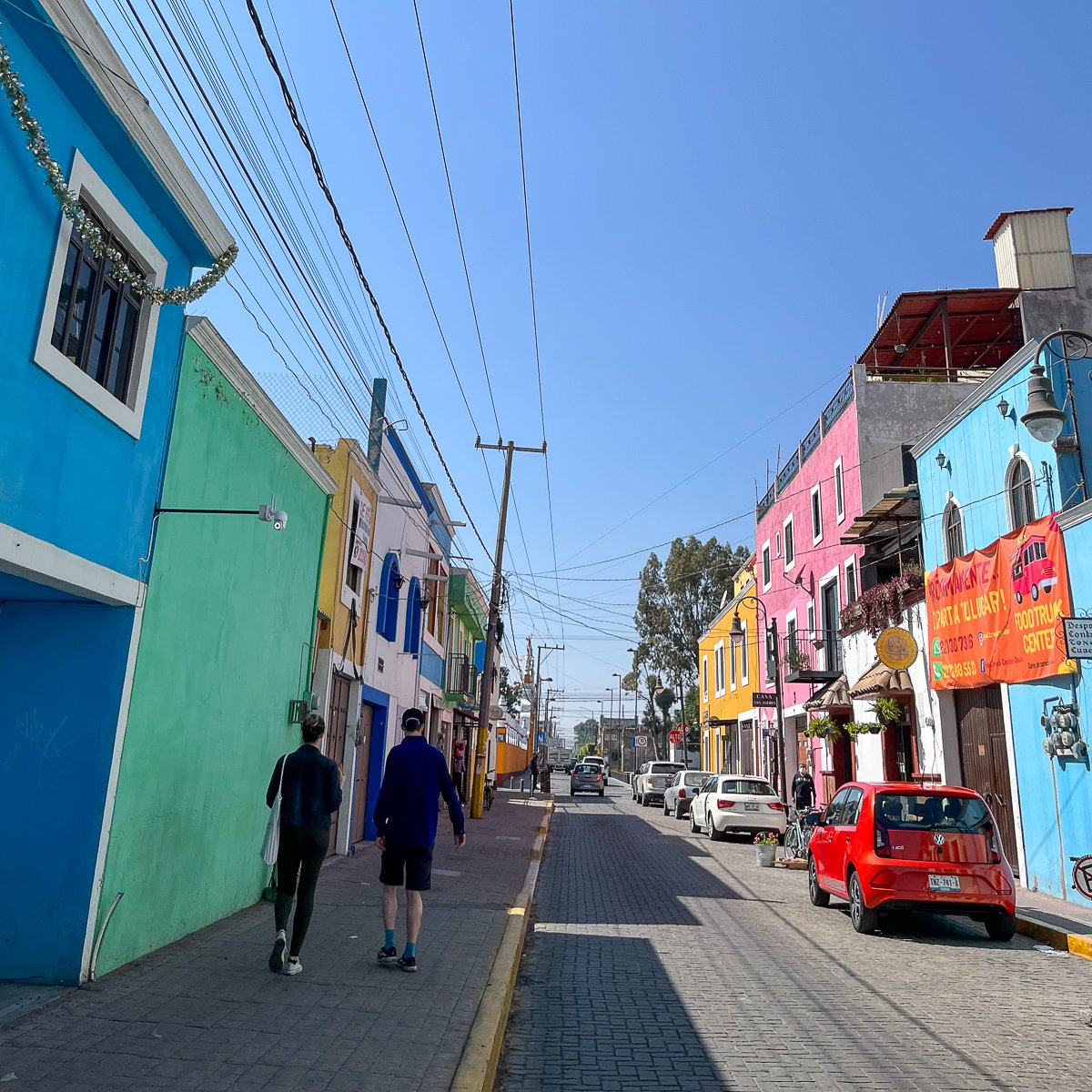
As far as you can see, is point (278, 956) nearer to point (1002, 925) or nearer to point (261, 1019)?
point (261, 1019)

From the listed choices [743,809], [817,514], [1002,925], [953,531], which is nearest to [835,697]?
[743,809]

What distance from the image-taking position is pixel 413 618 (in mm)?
19438

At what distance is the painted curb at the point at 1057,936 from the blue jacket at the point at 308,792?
736 centimetres

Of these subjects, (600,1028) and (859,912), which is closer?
(600,1028)

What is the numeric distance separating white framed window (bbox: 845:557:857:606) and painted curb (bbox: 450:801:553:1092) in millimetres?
14836

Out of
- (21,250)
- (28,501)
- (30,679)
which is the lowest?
(30,679)

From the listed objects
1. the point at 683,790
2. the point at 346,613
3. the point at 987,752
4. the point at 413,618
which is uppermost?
the point at 413,618

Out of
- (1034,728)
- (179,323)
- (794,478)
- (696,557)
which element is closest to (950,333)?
(794,478)

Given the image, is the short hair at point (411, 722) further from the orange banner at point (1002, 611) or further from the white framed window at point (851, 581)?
the white framed window at point (851, 581)

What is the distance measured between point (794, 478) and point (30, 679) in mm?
24471

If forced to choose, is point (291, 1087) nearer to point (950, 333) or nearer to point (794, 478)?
point (950, 333)

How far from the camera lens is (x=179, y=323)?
6844 mm

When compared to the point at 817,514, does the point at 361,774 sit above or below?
below

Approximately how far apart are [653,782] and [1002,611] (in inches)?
938
